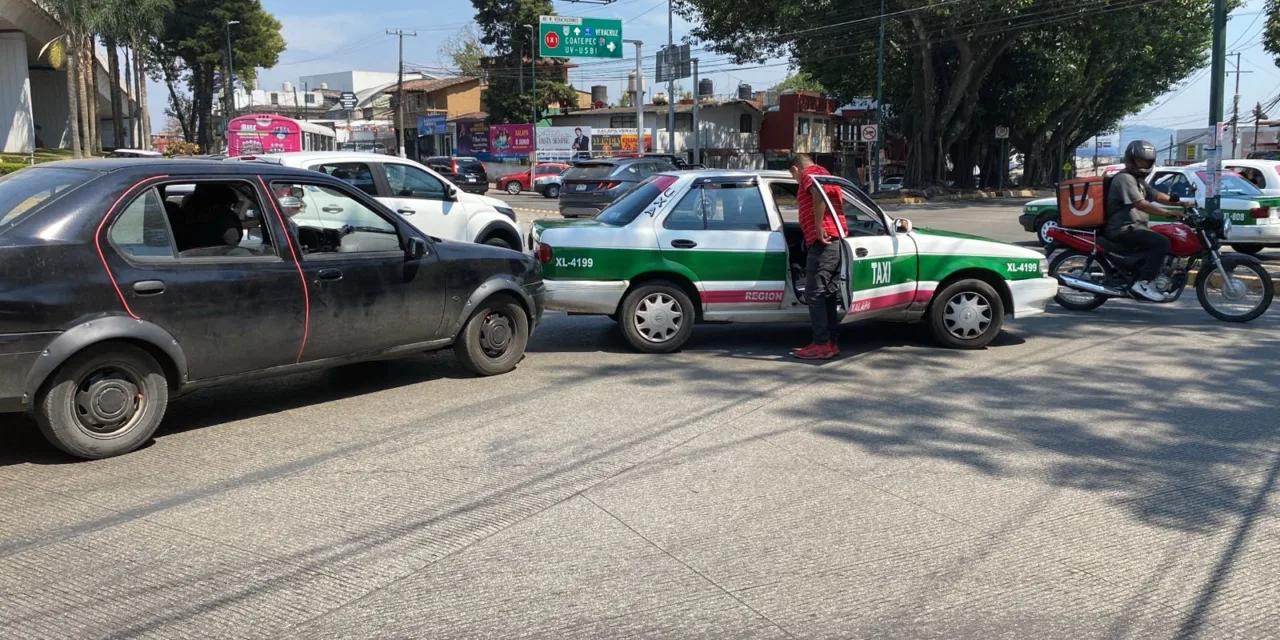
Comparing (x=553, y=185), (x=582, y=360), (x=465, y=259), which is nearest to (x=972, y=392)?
(x=582, y=360)

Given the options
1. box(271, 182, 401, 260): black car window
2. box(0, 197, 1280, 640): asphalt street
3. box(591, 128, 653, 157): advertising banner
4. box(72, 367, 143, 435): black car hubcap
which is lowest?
box(0, 197, 1280, 640): asphalt street

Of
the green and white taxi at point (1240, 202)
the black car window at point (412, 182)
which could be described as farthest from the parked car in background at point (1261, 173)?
the black car window at point (412, 182)

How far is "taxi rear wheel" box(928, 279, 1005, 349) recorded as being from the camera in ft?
28.8

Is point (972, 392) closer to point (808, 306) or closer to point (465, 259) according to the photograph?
point (808, 306)

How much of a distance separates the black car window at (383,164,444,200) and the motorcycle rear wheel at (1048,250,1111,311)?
7.09m

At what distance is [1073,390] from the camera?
7.35 metres

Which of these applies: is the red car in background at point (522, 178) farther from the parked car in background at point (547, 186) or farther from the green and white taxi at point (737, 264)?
the green and white taxi at point (737, 264)

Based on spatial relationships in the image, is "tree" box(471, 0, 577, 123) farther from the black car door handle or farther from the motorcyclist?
the black car door handle

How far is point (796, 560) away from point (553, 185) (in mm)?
39482

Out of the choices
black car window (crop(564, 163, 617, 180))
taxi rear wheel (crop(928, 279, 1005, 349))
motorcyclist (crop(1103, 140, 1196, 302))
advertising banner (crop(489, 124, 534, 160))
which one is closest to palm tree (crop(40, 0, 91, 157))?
advertising banner (crop(489, 124, 534, 160))

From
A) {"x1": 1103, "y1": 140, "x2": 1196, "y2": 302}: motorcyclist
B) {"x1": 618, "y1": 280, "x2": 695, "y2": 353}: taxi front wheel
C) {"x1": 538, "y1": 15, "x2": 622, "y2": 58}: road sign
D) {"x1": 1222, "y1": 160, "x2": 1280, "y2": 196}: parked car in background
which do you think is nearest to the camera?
{"x1": 618, "y1": 280, "x2": 695, "y2": 353}: taxi front wheel

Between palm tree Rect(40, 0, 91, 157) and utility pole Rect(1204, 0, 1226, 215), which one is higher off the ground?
palm tree Rect(40, 0, 91, 157)

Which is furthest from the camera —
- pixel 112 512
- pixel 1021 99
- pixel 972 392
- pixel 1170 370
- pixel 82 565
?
pixel 1021 99

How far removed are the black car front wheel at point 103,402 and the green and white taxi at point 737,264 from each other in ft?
11.3
